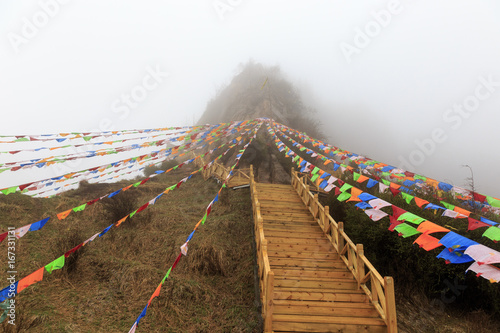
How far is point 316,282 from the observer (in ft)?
21.9

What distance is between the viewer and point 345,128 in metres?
46.8

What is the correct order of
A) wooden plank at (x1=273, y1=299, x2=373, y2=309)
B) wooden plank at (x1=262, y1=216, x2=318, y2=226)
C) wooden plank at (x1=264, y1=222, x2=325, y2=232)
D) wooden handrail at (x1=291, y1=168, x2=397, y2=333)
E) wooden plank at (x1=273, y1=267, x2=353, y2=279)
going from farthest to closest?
wooden plank at (x1=262, y1=216, x2=318, y2=226), wooden plank at (x1=264, y1=222, x2=325, y2=232), wooden plank at (x1=273, y1=267, x2=353, y2=279), wooden plank at (x1=273, y1=299, x2=373, y2=309), wooden handrail at (x1=291, y1=168, x2=397, y2=333)

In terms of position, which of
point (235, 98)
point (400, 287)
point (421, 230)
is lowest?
point (400, 287)

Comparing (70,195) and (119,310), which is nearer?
(119,310)

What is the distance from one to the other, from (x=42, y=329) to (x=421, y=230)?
829cm

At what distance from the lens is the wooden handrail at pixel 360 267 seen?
5.03 metres

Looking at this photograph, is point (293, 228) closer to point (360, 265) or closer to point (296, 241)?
point (296, 241)

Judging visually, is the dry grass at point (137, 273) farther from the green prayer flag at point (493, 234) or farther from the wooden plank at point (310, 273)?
the green prayer flag at point (493, 234)

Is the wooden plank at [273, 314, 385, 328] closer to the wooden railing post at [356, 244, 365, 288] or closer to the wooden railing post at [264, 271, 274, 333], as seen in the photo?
the wooden railing post at [264, 271, 274, 333]

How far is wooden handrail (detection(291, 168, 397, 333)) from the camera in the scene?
16.5 feet

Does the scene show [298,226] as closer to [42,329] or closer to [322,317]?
[322,317]

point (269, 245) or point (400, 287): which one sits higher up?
point (269, 245)

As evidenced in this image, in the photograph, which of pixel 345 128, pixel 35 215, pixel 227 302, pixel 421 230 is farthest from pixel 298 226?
pixel 345 128

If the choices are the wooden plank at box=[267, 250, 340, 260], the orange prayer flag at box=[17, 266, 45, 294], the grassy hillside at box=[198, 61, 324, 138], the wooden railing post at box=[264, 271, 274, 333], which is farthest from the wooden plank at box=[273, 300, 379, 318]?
the grassy hillside at box=[198, 61, 324, 138]
